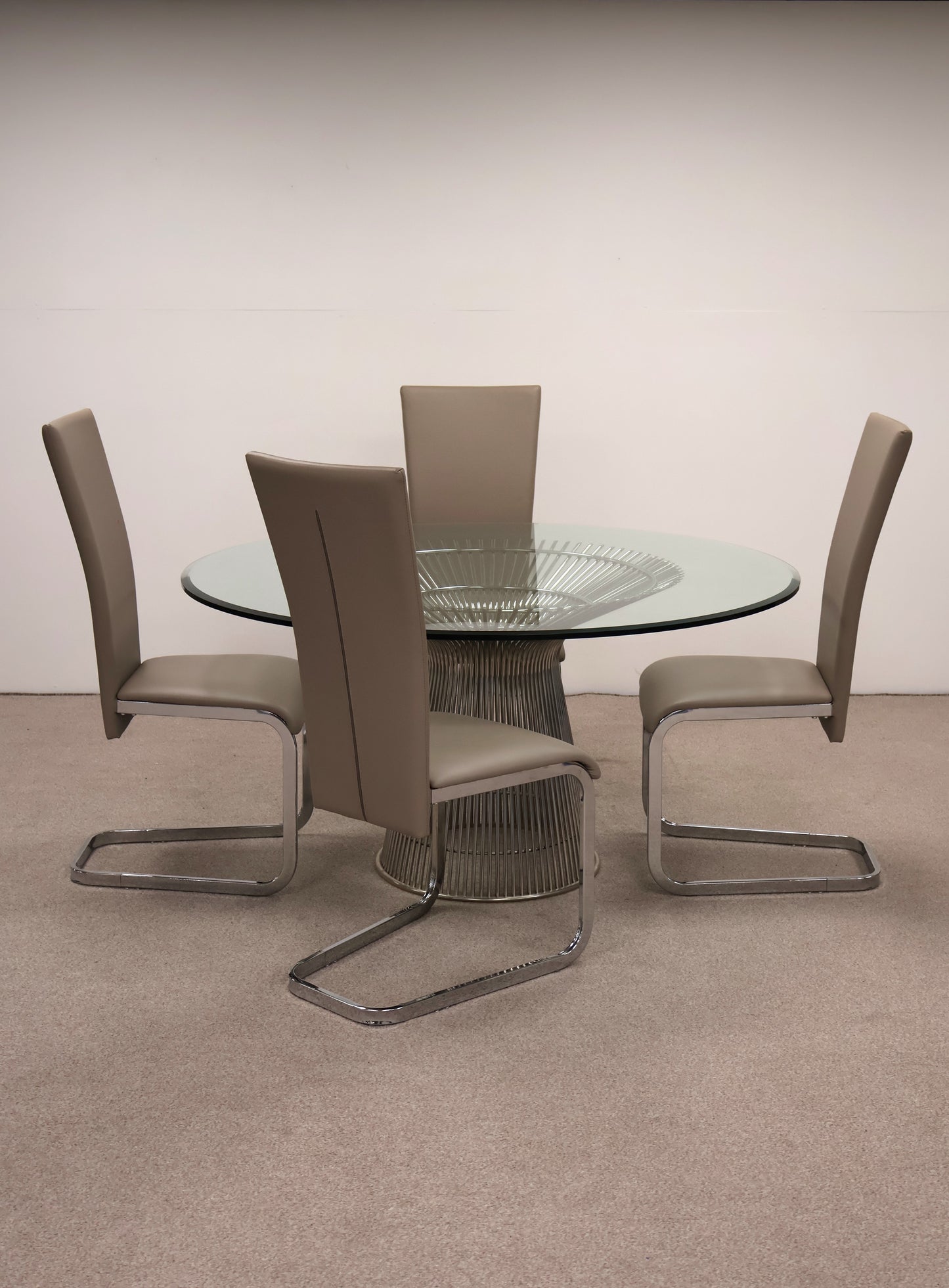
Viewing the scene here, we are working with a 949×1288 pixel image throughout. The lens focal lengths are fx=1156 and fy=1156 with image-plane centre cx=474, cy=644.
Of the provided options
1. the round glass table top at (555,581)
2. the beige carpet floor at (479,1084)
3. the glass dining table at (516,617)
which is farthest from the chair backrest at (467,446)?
the beige carpet floor at (479,1084)

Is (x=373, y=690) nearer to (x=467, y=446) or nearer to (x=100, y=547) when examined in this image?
(x=100, y=547)

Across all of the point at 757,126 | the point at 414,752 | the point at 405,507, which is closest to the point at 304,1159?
the point at 414,752

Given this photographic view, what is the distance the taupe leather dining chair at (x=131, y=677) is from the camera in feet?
8.57

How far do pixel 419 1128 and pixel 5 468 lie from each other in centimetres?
319

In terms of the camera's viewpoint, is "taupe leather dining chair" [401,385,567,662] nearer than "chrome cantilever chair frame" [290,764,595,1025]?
No

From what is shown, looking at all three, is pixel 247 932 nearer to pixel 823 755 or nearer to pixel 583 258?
pixel 823 755

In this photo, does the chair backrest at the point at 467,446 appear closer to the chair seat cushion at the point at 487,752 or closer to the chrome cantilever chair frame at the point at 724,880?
the chrome cantilever chair frame at the point at 724,880

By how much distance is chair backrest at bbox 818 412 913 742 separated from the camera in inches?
102

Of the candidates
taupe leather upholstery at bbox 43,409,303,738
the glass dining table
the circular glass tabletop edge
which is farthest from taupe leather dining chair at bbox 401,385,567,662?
the circular glass tabletop edge

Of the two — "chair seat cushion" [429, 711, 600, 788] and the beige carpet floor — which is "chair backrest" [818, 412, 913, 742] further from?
"chair seat cushion" [429, 711, 600, 788]

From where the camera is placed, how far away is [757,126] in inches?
158

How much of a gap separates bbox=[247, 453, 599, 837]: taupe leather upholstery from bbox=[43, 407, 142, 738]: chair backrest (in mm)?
679

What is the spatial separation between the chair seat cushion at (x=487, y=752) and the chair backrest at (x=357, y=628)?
0.24ft

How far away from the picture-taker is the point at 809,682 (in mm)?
2738
